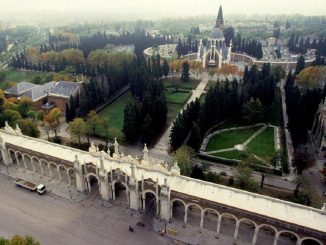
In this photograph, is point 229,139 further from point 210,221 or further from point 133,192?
point 133,192

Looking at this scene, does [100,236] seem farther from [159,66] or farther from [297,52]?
[297,52]

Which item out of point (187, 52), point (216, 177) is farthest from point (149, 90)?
point (187, 52)

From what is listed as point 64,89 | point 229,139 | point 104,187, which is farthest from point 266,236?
point 64,89

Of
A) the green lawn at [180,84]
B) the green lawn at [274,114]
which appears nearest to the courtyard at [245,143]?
the green lawn at [274,114]

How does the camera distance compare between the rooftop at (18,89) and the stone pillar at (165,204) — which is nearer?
the stone pillar at (165,204)

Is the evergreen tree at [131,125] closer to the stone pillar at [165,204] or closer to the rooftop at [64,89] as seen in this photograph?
the stone pillar at [165,204]

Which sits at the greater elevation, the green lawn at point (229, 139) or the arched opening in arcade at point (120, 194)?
the green lawn at point (229, 139)

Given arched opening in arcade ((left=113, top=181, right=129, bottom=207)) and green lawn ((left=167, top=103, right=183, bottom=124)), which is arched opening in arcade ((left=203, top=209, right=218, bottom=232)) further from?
green lawn ((left=167, top=103, right=183, bottom=124))

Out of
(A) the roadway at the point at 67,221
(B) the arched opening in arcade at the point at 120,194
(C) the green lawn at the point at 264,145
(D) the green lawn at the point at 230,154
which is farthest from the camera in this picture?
(C) the green lawn at the point at 264,145
